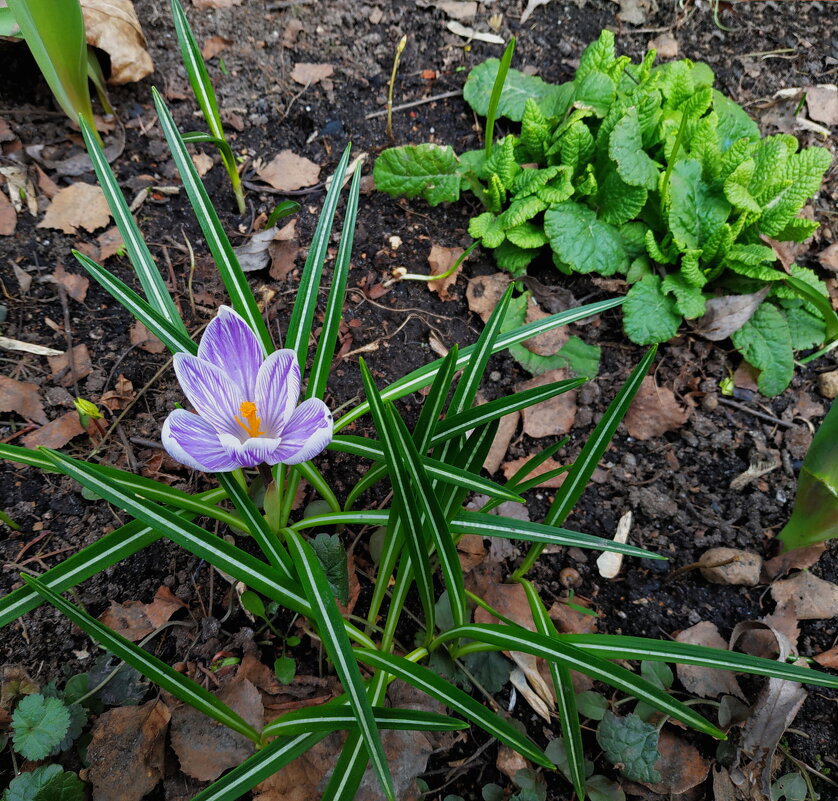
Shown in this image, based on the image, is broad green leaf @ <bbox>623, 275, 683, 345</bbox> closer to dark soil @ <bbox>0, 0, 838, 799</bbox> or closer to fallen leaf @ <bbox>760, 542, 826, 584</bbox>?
dark soil @ <bbox>0, 0, 838, 799</bbox>

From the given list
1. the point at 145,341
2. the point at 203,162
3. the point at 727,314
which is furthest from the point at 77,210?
the point at 727,314

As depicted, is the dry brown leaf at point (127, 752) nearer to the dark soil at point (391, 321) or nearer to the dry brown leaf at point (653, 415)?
the dark soil at point (391, 321)

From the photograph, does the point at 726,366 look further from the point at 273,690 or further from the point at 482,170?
the point at 273,690

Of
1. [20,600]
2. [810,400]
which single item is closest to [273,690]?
[20,600]

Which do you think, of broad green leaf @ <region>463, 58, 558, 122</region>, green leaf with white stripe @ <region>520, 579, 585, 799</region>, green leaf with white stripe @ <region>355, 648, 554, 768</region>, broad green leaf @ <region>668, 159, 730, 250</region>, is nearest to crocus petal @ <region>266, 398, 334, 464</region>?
green leaf with white stripe @ <region>355, 648, 554, 768</region>

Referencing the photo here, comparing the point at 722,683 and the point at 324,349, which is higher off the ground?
the point at 324,349

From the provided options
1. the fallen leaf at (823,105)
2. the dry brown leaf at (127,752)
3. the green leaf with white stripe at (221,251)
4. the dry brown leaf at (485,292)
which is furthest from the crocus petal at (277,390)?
the fallen leaf at (823,105)
